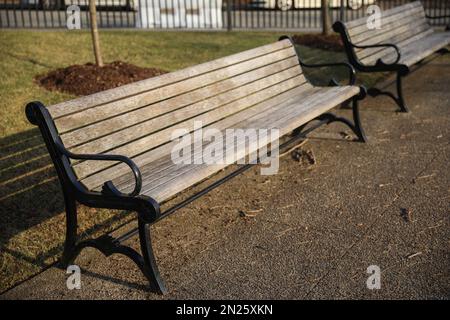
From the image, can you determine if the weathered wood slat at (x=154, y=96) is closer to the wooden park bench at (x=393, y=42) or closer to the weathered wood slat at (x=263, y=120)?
the weathered wood slat at (x=263, y=120)

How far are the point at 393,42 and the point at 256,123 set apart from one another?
4467 mm

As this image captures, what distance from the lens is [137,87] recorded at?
4.18 m

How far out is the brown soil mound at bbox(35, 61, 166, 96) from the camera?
771cm

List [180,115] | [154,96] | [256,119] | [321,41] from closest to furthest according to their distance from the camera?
[154,96] < [180,115] < [256,119] < [321,41]

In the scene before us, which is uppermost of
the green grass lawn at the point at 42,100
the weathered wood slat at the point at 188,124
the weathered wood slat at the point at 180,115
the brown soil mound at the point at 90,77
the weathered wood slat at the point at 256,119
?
the weathered wood slat at the point at 180,115

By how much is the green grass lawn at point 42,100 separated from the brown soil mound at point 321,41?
0.32 metres

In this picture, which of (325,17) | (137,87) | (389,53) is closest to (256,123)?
(137,87)

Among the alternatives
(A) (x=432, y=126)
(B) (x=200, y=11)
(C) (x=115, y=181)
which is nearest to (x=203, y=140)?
(C) (x=115, y=181)

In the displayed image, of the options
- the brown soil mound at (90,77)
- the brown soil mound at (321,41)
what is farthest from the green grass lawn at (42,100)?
the brown soil mound at (321,41)

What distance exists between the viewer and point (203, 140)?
4.67 meters

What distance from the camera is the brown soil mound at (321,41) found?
37.4 ft

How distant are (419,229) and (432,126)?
2.80 metres

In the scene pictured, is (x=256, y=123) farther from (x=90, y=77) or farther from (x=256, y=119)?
(x=90, y=77)
